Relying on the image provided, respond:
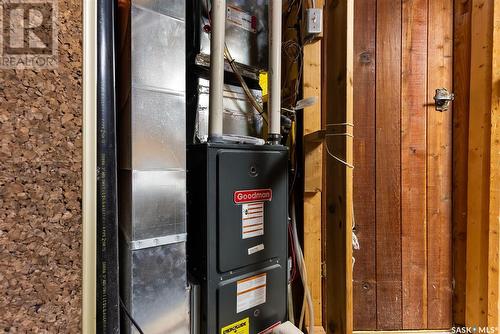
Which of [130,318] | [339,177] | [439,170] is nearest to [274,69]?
[339,177]

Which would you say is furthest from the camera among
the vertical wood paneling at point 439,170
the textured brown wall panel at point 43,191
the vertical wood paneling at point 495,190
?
the vertical wood paneling at point 439,170

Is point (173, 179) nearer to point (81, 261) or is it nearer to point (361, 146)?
point (81, 261)

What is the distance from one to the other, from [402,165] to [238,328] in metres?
1.26

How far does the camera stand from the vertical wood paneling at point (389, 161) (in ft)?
5.05

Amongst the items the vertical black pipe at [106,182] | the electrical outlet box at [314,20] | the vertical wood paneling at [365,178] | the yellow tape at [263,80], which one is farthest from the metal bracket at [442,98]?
the vertical black pipe at [106,182]

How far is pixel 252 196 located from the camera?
1046 millimetres

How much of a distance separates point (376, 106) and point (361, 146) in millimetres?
253

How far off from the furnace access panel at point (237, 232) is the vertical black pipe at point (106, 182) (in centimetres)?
28

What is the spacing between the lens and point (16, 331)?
617 millimetres

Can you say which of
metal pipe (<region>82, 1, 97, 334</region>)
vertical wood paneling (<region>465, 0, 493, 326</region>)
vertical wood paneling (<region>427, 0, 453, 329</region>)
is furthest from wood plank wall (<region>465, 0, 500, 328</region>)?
metal pipe (<region>82, 1, 97, 334</region>)

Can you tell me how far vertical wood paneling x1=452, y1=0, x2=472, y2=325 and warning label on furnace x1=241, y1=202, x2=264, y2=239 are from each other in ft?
4.25

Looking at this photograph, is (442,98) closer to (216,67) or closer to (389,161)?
(389,161)

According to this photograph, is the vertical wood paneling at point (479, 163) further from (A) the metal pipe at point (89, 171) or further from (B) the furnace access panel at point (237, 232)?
(A) the metal pipe at point (89, 171)

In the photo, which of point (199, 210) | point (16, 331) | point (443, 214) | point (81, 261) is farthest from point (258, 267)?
point (443, 214)
